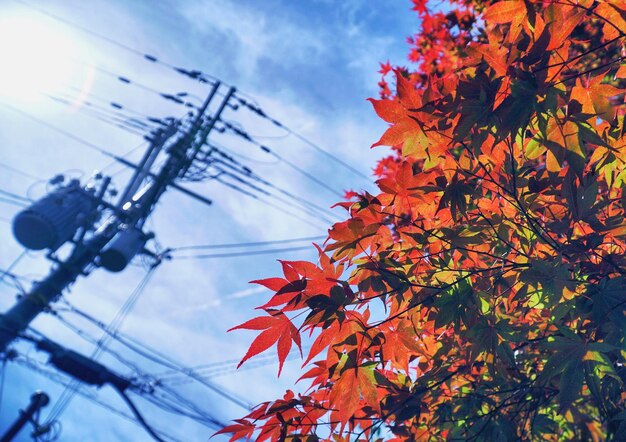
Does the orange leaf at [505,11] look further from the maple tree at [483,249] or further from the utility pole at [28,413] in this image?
the utility pole at [28,413]

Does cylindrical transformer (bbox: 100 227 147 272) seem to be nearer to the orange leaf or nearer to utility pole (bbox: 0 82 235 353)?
utility pole (bbox: 0 82 235 353)

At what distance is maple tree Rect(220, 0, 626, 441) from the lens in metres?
1.30

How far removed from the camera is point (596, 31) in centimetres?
486

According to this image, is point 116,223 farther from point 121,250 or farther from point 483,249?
point 483,249

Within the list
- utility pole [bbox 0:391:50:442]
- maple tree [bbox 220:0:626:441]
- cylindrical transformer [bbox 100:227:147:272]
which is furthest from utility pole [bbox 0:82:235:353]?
maple tree [bbox 220:0:626:441]

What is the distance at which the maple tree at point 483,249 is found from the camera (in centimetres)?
130

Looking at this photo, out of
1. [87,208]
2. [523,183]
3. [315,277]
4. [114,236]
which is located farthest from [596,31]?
[87,208]

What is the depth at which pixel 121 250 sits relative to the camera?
347 inches

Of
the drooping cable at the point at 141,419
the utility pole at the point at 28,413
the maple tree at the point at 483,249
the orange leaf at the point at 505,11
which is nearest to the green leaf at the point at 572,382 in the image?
the maple tree at the point at 483,249

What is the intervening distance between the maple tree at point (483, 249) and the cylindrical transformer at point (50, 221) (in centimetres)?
875

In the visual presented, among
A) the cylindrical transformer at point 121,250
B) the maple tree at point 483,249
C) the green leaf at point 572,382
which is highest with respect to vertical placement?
the cylindrical transformer at point 121,250

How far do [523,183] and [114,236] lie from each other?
29.3 ft

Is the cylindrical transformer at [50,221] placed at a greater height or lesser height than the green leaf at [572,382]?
greater

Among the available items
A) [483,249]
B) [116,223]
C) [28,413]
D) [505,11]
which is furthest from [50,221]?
[505,11]
